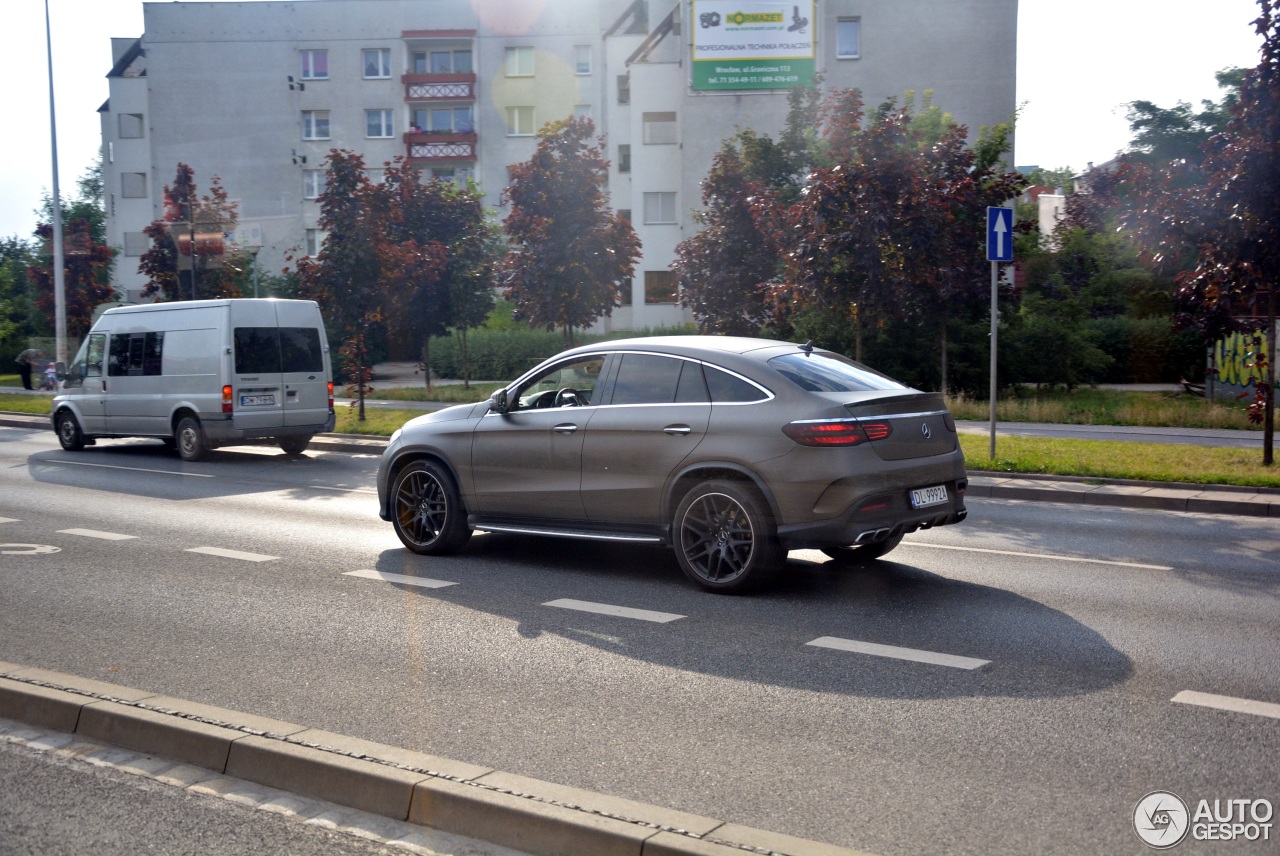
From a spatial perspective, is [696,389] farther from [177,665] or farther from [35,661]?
[35,661]

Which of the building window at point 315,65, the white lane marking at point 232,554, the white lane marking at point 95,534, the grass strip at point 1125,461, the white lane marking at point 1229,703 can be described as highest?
the building window at point 315,65

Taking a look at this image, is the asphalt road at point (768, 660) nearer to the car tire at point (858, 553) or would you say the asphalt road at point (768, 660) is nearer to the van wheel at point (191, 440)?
the car tire at point (858, 553)

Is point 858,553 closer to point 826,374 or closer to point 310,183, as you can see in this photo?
point 826,374

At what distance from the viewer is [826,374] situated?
332 inches

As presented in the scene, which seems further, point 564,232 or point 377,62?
point 377,62

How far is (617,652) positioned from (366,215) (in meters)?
18.5

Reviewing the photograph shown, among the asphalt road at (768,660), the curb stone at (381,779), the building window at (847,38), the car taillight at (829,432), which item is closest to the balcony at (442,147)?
the building window at (847,38)

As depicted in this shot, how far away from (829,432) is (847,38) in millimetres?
41211

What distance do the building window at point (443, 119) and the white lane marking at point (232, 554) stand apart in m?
53.7

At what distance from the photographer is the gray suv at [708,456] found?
785cm

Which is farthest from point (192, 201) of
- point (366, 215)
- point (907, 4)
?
point (907, 4)

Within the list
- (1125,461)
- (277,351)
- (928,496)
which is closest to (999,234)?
(1125,461)

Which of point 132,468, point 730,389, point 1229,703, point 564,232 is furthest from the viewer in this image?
point 564,232

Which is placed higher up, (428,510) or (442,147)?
(442,147)
